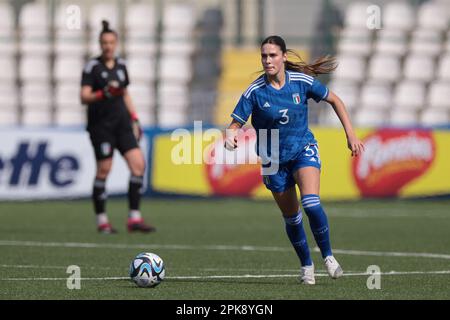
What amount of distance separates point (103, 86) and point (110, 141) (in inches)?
27.6

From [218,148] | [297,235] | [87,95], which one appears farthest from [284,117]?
[218,148]

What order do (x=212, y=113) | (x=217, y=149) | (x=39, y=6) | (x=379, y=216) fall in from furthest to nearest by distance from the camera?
1. (x=39, y=6)
2. (x=212, y=113)
3. (x=217, y=149)
4. (x=379, y=216)

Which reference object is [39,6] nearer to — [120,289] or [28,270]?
[28,270]

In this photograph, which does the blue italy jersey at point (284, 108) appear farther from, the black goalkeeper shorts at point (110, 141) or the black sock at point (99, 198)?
the black sock at point (99, 198)

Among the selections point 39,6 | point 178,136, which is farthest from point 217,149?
point 39,6

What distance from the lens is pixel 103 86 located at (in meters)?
15.0

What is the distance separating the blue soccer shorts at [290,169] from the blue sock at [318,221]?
0.70 ft

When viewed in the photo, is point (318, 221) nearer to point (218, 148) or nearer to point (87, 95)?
point (87, 95)

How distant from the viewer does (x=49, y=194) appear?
68.6ft

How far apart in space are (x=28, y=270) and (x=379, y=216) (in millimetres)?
8772

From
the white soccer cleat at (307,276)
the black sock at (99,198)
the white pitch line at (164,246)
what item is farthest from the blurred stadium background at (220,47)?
the white soccer cleat at (307,276)

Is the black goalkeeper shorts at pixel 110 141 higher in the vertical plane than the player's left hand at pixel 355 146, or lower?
lower

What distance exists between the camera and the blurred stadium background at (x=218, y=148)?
10.9 meters

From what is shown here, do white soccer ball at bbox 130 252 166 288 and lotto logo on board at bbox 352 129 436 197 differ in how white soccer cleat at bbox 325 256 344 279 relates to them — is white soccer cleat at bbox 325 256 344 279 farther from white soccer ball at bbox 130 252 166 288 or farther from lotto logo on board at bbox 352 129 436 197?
lotto logo on board at bbox 352 129 436 197
